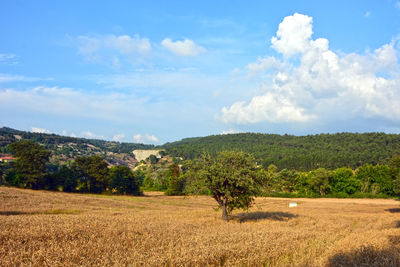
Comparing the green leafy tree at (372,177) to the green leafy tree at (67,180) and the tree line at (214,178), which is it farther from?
the green leafy tree at (67,180)

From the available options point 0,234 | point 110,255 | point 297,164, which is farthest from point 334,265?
point 297,164

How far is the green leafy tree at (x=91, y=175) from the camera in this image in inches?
3255

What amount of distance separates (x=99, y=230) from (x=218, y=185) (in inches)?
559

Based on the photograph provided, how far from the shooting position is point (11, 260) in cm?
863

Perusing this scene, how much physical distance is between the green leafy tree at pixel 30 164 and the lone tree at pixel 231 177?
64.0 m

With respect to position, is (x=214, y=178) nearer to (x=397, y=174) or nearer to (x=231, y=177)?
(x=231, y=177)

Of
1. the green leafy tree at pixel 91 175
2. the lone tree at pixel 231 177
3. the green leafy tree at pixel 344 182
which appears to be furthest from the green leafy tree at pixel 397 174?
the green leafy tree at pixel 91 175

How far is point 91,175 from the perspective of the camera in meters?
82.8

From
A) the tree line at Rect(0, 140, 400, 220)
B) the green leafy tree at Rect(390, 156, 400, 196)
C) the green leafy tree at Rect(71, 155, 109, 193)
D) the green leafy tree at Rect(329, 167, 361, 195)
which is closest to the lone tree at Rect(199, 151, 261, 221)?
the tree line at Rect(0, 140, 400, 220)

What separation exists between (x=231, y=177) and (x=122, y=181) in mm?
68372

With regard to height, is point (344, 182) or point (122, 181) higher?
point (122, 181)

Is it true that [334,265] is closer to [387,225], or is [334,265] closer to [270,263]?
[270,263]

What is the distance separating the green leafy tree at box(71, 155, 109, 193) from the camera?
271 ft

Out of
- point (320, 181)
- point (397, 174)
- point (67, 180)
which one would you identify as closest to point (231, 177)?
point (397, 174)
